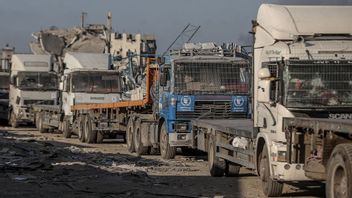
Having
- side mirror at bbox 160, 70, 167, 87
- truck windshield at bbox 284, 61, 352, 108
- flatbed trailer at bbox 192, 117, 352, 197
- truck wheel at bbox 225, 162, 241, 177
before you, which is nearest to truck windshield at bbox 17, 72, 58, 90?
side mirror at bbox 160, 70, 167, 87

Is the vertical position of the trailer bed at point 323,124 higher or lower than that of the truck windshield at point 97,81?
lower

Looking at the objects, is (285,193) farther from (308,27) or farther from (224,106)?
→ (224,106)

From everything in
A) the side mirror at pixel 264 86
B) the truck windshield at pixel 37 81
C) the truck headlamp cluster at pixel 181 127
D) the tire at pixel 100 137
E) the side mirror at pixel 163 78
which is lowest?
the tire at pixel 100 137

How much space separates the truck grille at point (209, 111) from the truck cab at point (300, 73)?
6738mm

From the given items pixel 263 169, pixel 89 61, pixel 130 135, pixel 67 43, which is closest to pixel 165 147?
→ pixel 130 135

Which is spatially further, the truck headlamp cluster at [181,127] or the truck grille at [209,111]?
the truck headlamp cluster at [181,127]

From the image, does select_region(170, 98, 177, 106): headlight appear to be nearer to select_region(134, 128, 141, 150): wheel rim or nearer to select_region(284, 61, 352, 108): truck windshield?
select_region(134, 128, 141, 150): wheel rim

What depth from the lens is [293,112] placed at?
40.8 feet

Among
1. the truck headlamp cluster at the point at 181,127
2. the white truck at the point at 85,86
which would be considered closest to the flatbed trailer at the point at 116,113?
the white truck at the point at 85,86

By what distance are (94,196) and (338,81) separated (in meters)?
4.75

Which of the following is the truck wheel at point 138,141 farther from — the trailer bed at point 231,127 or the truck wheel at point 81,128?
the truck wheel at point 81,128

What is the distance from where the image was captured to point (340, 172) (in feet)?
33.8

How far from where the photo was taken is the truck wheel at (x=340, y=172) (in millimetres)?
9812

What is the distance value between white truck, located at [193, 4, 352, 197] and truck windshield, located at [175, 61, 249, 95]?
6.23 metres
